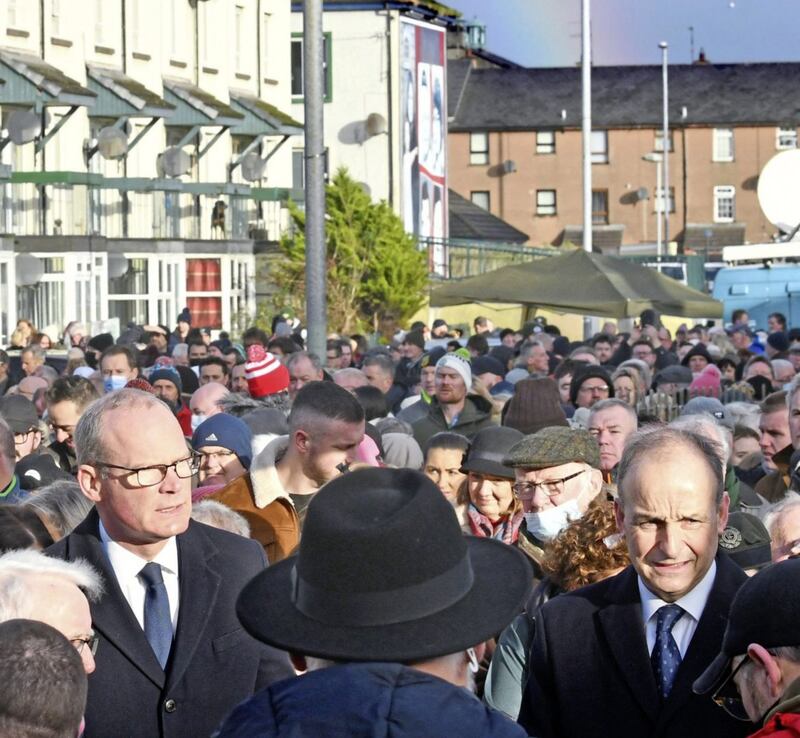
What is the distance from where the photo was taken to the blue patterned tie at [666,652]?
15.2 ft

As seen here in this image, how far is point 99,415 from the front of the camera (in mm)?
5309

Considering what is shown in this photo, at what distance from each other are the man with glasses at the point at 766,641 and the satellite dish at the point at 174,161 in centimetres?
3799

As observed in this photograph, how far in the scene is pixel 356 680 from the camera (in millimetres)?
3113

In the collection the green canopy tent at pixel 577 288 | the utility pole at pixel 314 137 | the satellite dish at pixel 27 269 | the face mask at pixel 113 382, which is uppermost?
the utility pole at pixel 314 137

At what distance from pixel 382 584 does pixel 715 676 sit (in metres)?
1.12

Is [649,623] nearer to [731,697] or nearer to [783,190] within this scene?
[731,697]

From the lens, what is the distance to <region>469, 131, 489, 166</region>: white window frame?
90.4 meters

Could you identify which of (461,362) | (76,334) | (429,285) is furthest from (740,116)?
(461,362)

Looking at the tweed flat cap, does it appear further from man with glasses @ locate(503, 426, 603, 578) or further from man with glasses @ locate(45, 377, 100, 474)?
man with glasses @ locate(45, 377, 100, 474)

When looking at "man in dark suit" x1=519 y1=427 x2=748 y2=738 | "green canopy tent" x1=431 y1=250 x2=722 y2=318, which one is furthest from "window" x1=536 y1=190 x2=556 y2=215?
"man in dark suit" x1=519 y1=427 x2=748 y2=738

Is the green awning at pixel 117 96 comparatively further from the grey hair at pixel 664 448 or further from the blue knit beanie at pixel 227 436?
the grey hair at pixel 664 448

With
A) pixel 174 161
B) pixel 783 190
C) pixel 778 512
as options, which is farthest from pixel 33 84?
pixel 778 512

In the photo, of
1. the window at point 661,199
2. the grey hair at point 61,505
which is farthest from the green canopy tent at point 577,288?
the window at point 661,199

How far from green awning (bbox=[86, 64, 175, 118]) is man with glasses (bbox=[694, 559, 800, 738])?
3578cm
